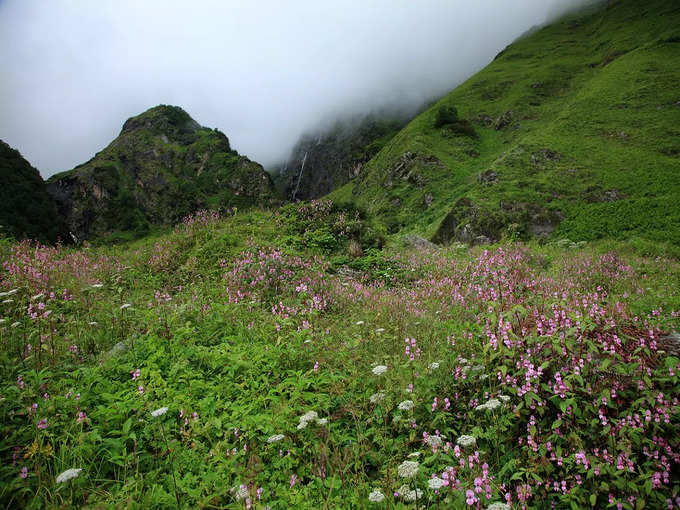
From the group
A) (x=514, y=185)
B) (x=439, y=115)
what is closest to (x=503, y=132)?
(x=439, y=115)

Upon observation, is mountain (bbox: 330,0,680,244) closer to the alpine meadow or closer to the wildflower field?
the alpine meadow

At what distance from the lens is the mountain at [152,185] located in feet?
A: 250

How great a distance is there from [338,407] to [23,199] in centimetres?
6649

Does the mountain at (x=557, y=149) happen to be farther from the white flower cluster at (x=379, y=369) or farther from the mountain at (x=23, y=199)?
the mountain at (x=23, y=199)

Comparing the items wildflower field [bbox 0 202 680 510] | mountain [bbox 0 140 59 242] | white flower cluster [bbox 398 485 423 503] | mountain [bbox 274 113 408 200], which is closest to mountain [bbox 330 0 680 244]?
wildflower field [bbox 0 202 680 510]

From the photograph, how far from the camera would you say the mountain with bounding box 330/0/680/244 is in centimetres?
2150

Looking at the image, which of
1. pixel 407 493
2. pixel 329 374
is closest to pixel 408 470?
pixel 407 493

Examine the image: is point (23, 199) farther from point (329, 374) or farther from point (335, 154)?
point (335, 154)

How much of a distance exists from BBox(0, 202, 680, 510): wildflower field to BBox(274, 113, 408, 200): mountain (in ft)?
374

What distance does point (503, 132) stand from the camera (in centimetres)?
4928

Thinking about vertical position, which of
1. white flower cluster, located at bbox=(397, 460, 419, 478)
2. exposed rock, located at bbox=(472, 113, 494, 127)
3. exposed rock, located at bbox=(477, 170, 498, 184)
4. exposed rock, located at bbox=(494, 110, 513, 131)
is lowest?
exposed rock, located at bbox=(477, 170, 498, 184)

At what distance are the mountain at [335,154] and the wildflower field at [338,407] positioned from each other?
114 meters

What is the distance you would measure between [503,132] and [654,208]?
35473mm

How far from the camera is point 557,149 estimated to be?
2875cm
